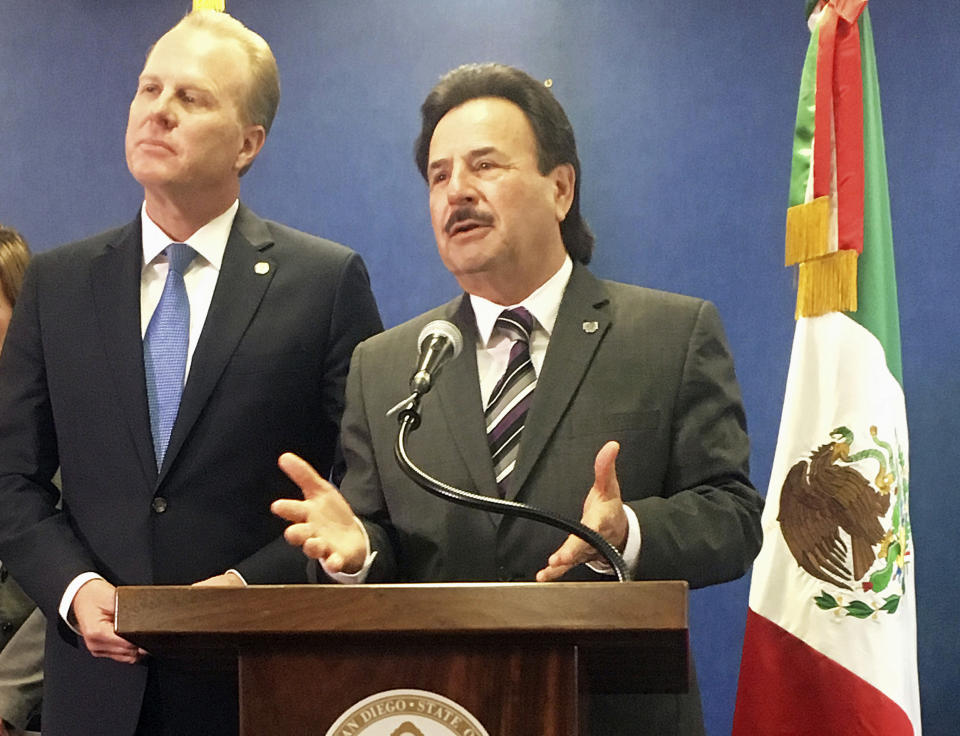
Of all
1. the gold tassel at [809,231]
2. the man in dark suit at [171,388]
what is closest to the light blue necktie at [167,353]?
the man in dark suit at [171,388]

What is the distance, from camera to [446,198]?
2230 mm

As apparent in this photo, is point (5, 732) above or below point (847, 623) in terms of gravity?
below

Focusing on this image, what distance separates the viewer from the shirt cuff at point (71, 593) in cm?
211

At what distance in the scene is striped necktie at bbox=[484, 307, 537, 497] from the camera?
204 cm

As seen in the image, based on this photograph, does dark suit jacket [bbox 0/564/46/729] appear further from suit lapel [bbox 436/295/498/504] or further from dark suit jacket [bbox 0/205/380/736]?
suit lapel [bbox 436/295/498/504]

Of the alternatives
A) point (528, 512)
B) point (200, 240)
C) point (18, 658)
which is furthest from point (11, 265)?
point (528, 512)

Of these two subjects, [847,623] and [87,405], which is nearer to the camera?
[87,405]

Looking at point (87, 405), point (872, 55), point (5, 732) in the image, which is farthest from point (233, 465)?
point (872, 55)

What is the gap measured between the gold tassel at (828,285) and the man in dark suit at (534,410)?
787 millimetres

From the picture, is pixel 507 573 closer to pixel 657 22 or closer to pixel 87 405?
pixel 87 405

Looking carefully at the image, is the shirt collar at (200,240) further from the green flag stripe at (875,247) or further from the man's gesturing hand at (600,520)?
the green flag stripe at (875,247)

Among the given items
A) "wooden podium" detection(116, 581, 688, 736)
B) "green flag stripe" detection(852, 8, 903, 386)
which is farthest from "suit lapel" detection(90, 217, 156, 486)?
"green flag stripe" detection(852, 8, 903, 386)

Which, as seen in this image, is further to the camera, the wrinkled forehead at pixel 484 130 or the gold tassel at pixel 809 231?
the gold tassel at pixel 809 231

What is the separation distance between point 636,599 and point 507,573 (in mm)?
587
